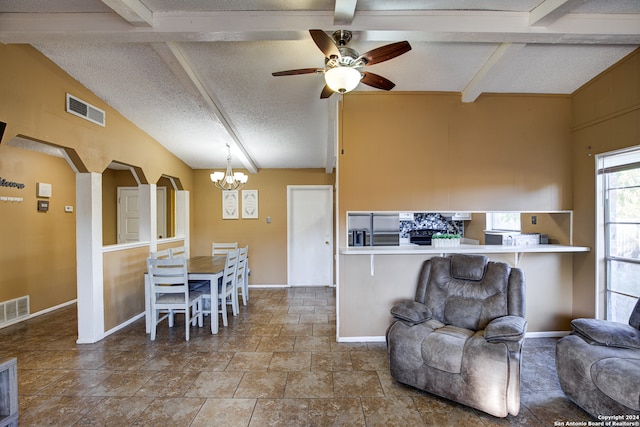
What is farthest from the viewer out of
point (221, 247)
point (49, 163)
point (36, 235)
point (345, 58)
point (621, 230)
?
point (221, 247)

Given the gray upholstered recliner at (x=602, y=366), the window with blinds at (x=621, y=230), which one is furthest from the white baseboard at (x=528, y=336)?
the gray upholstered recliner at (x=602, y=366)

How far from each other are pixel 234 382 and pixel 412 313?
161 centimetres

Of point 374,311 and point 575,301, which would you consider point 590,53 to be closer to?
point 575,301

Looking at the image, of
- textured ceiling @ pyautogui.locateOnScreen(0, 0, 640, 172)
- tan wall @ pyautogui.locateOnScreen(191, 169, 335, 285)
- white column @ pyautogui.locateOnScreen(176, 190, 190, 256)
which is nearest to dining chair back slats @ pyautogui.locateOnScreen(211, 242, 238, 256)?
tan wall @ pyautogui.locateOnScreen(191, 169, 335, 285)

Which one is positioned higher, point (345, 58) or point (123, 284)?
point (345, 58)

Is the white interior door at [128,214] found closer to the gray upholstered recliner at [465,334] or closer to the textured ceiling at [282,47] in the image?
the textured ceiling at [282,47]

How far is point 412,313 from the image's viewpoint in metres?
2.54

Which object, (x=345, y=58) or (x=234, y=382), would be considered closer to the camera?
(x=345, y=58)

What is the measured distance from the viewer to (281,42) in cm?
264

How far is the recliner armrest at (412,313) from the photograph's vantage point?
98.5 inches

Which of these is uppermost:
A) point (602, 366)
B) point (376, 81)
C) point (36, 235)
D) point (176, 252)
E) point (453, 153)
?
point (376, 81)

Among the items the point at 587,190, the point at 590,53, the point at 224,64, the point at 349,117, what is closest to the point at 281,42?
the point at 224,64

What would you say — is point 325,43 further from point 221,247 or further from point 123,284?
point 221,247

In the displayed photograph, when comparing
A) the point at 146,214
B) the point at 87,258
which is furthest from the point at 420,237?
the point at 87,258
